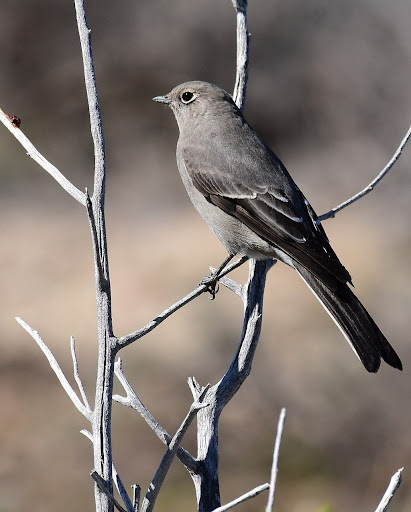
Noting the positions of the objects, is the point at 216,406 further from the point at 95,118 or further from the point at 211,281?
the point at 211,281

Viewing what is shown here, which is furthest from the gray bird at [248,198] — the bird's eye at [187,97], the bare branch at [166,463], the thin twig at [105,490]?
the thin twig at [105,490]

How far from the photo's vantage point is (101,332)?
2.24m

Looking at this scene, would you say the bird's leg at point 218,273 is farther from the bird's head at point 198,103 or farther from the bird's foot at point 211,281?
the bird's head at point 198,103

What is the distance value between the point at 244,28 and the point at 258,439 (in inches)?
170

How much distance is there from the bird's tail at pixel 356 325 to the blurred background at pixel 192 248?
1.75m

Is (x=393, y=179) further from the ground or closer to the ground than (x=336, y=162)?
closer to the ground

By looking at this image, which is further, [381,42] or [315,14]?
[315,14]

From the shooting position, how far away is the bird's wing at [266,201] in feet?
12.7

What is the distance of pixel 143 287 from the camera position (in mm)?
8984

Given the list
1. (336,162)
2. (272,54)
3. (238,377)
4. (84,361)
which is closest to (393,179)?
(336,162)

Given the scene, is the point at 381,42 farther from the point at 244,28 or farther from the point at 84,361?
the point at 244,28

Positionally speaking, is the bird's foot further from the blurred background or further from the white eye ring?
the blurred background

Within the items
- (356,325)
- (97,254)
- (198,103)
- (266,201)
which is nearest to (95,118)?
(97,254)

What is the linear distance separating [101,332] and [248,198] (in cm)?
207
